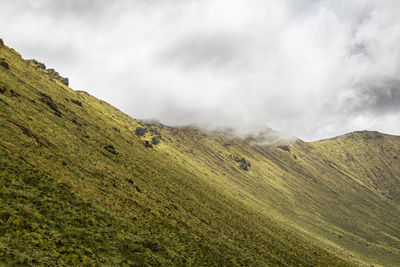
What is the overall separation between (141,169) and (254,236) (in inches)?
2296

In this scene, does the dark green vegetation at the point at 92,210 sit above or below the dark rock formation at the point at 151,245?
above

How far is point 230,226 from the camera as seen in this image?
9481 centimetres

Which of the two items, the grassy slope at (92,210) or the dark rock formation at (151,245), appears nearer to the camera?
the grassy slope at (92,210)

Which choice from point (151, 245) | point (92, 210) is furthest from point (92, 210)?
point (151, 245)

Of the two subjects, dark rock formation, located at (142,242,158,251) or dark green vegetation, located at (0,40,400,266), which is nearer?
dark green vegetation, located at (0,40,400,266)

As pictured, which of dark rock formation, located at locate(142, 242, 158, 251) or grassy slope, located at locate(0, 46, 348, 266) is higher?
grassy slope, located at locate(0, 46, 348, 266)

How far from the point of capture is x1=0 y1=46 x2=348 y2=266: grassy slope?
107ft

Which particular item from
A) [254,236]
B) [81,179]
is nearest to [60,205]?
[81,179]

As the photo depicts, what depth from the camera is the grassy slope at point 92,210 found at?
107 ft

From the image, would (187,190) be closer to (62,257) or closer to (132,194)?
(132,194)

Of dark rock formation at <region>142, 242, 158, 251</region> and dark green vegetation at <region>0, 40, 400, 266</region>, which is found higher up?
dark green vegetation at <region>0, 40, 400, 266</region>

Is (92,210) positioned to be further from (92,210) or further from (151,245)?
(151,245)

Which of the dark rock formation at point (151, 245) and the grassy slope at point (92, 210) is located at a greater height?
the grassy slope at point (92, 210)

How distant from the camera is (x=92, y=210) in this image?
4662 centimetres
